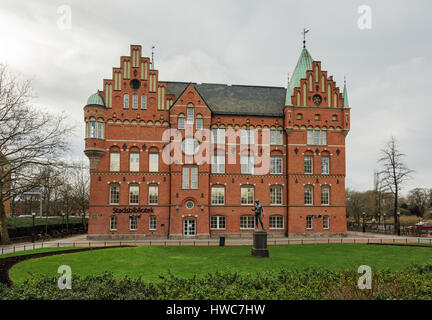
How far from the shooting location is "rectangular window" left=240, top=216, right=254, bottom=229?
142ft

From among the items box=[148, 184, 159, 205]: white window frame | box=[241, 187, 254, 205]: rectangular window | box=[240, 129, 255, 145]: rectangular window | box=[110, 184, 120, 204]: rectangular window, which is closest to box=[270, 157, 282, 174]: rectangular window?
box=[240, 129, 255, 145]: rectangular window

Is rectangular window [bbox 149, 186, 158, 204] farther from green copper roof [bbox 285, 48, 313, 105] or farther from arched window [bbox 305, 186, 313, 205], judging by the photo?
green copper roof [bbox 285, 48, 313, 105]

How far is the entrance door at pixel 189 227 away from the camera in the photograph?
41031 mm

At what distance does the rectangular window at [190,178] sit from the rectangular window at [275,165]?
10.1 meters

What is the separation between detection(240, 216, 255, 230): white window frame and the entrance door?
245 inches

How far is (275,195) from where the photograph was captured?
44.2 m

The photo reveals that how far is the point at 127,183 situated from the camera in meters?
41.5

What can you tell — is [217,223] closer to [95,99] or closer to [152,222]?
[152,222]

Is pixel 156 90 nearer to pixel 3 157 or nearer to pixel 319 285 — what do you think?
pixel 3 157

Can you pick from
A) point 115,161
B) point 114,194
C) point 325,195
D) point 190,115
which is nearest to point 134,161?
point 115,161
